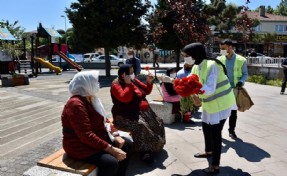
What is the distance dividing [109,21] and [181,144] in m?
13.9

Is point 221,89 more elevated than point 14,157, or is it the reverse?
point 221,89

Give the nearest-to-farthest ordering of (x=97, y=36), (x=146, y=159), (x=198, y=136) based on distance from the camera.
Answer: (x=146, y=159) → (x=198, y=136) → (x=97, y=36)

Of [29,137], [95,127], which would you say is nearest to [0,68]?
[29,137]

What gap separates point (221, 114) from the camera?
13.3 feet

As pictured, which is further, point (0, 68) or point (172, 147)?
point (0, 68)

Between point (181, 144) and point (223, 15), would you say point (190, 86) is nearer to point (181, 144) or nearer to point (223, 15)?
point (181, 144)

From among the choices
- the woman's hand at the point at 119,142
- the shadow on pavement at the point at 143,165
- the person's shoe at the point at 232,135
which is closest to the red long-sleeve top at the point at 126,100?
the shadow on pavement at the point at 143,165

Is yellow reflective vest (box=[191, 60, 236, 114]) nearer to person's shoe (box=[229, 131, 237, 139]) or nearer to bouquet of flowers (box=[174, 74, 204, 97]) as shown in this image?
bouquet of flowers (box=[174, 74, 204, 97])

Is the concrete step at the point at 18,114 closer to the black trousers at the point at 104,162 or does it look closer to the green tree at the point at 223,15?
the black trousers at the point at 104,162

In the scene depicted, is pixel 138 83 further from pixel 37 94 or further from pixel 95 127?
pixel 37 94

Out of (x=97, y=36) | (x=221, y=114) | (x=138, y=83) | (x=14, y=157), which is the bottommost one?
(x=14, y=157)

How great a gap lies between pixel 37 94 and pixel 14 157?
7065 mm

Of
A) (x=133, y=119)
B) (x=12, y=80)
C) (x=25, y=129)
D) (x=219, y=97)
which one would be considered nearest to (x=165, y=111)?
(x=133, y=119)

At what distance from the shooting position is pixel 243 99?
5.63m
